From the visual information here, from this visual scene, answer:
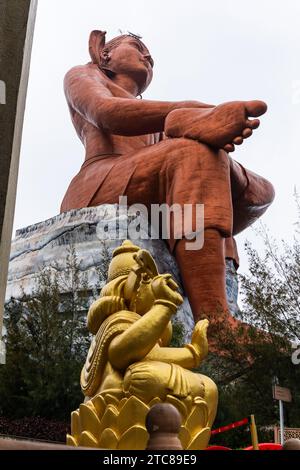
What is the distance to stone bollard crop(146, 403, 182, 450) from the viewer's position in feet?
6.27

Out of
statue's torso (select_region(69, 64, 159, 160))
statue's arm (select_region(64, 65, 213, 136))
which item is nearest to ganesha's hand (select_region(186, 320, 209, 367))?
statue's arm (select_region(64, 65, 213, 136))

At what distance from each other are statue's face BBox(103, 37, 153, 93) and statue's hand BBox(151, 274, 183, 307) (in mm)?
12876

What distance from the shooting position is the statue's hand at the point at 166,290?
138 inches

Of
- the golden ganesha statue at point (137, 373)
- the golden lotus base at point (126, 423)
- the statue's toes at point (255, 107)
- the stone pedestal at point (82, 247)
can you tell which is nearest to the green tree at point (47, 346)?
the stone pedestal at point (82, 247)

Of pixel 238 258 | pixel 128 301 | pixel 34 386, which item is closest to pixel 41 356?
pixel 34 386

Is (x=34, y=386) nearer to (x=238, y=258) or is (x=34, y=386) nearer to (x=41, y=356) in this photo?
(x=41, y=356)

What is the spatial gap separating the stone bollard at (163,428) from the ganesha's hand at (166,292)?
142 centimetres

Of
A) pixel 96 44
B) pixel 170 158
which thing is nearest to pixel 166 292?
pixel 170 158

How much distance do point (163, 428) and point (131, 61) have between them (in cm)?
1460

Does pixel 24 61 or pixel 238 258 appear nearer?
pixel 24 61
